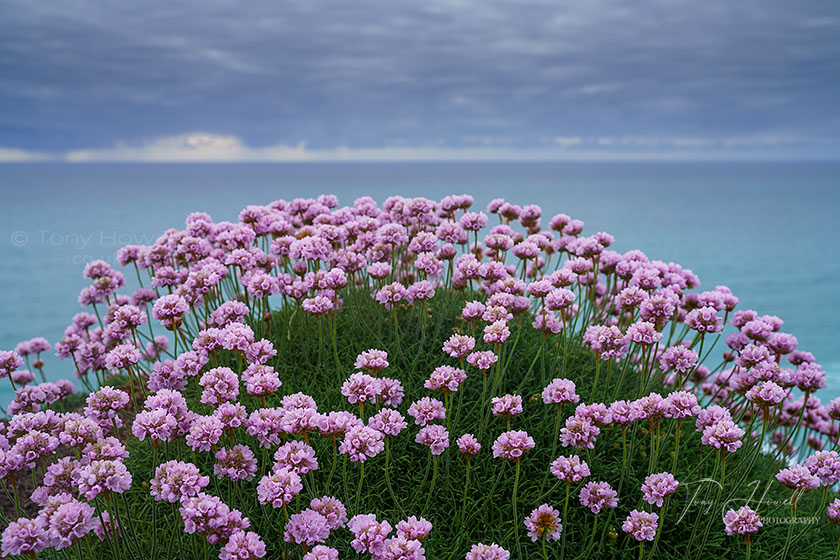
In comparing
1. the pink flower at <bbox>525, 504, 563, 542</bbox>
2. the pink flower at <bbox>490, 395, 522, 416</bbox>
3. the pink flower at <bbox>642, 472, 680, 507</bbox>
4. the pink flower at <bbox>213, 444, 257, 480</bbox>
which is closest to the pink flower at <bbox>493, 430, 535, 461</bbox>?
the pink flower at <bbox>490, 395, 522, 416</bbox>

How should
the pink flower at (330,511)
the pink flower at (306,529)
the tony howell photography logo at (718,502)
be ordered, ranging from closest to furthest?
1. the pink flower at (306,529)
2. the pink flower at (330,511)
3. the tony howell photography logo at (718,502)

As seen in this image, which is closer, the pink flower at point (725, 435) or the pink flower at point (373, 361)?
the pink flower at point (725, 435)

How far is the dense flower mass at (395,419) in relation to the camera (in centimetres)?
307

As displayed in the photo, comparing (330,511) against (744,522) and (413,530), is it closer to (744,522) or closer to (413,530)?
(413,530)

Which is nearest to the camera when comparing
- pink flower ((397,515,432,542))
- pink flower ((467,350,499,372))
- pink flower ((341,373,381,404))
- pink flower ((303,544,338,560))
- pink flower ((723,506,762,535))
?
pink flower ((303,544,338,560))

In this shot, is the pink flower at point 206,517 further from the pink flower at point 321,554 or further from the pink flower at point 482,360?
the pink flower at point 482,360

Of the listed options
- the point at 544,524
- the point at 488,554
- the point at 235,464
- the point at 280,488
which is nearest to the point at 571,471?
the point at 544,524

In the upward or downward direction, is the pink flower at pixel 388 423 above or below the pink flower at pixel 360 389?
below

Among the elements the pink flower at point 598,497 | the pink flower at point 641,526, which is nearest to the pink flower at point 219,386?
the pink flower at point 598,497

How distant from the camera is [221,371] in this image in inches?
135

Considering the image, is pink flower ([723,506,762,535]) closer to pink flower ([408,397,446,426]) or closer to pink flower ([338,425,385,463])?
pink flower ([408,397,446,426])

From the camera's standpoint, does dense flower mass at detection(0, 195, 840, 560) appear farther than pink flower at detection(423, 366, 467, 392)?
No

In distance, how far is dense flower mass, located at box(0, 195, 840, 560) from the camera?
10.1 feet

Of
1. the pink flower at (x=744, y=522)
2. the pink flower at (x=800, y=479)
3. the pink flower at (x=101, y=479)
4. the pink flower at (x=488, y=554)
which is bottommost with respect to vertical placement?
the pink flower at (x=744, y=522)
